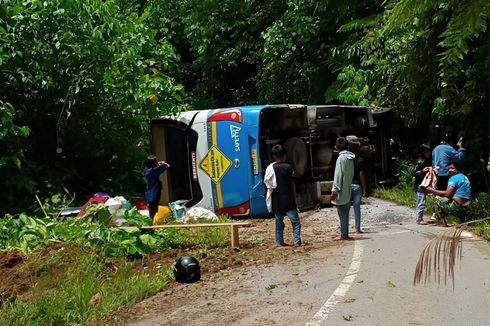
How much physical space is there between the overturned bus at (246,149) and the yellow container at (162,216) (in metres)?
0.71

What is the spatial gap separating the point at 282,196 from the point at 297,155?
3.90m

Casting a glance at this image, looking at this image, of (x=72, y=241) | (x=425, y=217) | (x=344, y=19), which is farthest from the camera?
(x=344, y=19)

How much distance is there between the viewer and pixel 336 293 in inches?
261

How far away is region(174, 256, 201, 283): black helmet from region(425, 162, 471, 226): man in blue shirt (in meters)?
5.01

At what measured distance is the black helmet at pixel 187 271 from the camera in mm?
7723

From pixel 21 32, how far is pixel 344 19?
10.2 meters

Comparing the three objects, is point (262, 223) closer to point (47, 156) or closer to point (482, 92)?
point (482, 92)

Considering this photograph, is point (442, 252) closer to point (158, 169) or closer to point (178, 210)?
point (158, 169)

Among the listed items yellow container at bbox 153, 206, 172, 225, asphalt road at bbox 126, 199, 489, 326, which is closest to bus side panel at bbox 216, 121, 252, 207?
yellow container at bbox 153, 206, 172, 225

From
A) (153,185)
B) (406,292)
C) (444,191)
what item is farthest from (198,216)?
(406,292)

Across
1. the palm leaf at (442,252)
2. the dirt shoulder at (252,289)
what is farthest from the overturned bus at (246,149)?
the palm leaf at (442,252)

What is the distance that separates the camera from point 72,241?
932cm

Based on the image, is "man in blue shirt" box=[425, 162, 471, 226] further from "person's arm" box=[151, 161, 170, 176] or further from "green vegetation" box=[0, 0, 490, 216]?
"person's arm" box=[151, 161, 170, 176]

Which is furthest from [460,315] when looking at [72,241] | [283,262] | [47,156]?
[47,156]
